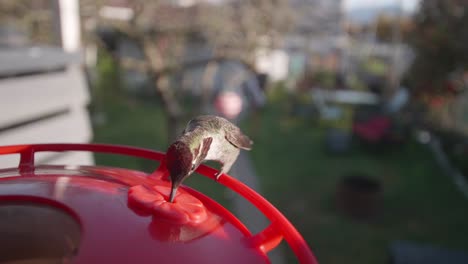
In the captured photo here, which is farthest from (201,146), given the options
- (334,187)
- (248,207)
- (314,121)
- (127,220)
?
(314,121)

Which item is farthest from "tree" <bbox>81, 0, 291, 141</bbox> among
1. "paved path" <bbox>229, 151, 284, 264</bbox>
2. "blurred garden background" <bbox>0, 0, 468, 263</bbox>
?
"paved path" <bbox>229, 151, 284, 264</bbox>

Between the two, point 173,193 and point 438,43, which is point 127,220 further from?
point 438,43

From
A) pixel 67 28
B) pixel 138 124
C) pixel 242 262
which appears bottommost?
pixel 138 124

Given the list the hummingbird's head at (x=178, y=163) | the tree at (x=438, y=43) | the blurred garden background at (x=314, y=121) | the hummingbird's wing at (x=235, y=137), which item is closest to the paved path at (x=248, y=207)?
the blurred garden background at (x=314, y=121)

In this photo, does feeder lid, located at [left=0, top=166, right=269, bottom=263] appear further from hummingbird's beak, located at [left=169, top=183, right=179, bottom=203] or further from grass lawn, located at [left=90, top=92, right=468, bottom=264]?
grass lawn, located at [left=90, top=92, right=468, bottom=264]

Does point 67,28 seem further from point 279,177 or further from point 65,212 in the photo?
point 279,177

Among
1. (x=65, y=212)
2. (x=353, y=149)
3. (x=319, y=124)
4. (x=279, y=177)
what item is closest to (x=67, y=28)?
(x=65, y=212)
